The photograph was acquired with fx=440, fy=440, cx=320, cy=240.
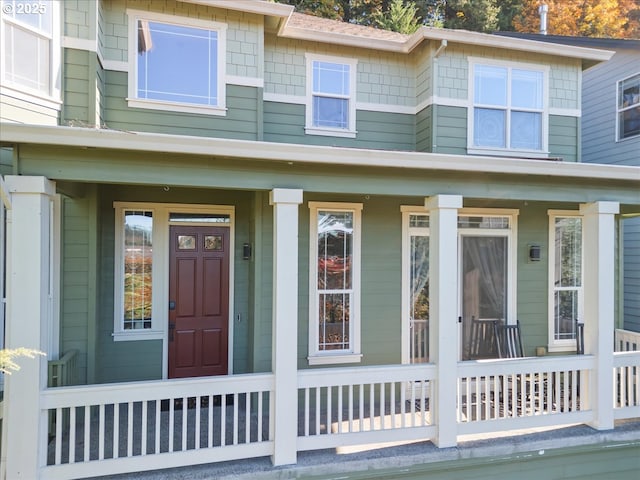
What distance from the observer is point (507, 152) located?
6207 millimetres

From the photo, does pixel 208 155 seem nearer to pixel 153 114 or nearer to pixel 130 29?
pixel 153 114

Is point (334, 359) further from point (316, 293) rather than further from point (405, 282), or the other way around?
point (405, 282)

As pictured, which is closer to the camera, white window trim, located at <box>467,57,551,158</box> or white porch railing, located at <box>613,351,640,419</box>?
white porch railing, located at <box>613,351,640,419</box>

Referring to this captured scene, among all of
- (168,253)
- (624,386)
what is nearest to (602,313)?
(624,386)

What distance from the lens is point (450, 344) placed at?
4117 mm

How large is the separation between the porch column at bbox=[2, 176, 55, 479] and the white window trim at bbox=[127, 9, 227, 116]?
7.11 ft

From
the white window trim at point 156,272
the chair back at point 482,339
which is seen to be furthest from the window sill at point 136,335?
the chair back at point 482,339

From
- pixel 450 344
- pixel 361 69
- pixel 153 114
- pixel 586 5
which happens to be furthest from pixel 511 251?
pixel 586 5

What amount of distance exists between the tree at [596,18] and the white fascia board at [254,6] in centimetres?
1182

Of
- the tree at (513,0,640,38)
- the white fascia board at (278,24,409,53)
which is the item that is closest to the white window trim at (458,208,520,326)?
the white fascia board at (278,24,409,53)

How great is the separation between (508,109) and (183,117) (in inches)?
176

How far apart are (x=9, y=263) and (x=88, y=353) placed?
5.68 ft

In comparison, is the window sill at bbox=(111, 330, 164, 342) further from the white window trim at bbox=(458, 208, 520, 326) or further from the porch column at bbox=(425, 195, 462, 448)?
the white window trim at bbox=(458, 208, 520, 326)

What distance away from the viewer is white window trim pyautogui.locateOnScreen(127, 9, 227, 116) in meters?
5.09
